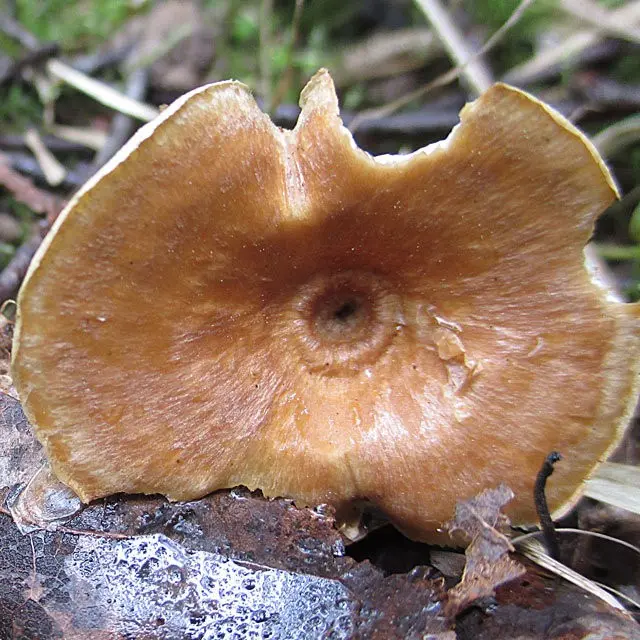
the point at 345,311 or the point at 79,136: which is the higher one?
the point at 79,136

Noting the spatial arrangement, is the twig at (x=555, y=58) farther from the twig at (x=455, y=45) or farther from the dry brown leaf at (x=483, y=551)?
the dry brown leaf at (x=483, y=551)

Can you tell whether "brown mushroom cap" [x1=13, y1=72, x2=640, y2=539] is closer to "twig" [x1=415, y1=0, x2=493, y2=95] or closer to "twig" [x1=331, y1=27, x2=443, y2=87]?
"twig" [x1=415, y1=0, x2=493, y2=95]

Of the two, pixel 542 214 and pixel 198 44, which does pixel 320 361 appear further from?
pixel 198 44

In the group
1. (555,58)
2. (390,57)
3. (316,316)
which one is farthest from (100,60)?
(555,58)

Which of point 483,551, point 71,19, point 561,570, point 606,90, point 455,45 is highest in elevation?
point 71,19

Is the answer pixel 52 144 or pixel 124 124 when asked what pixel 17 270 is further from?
pixel 124 124

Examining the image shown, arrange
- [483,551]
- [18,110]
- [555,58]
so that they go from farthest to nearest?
1. [18,110]
2. [555,58]
3. [483,551]
